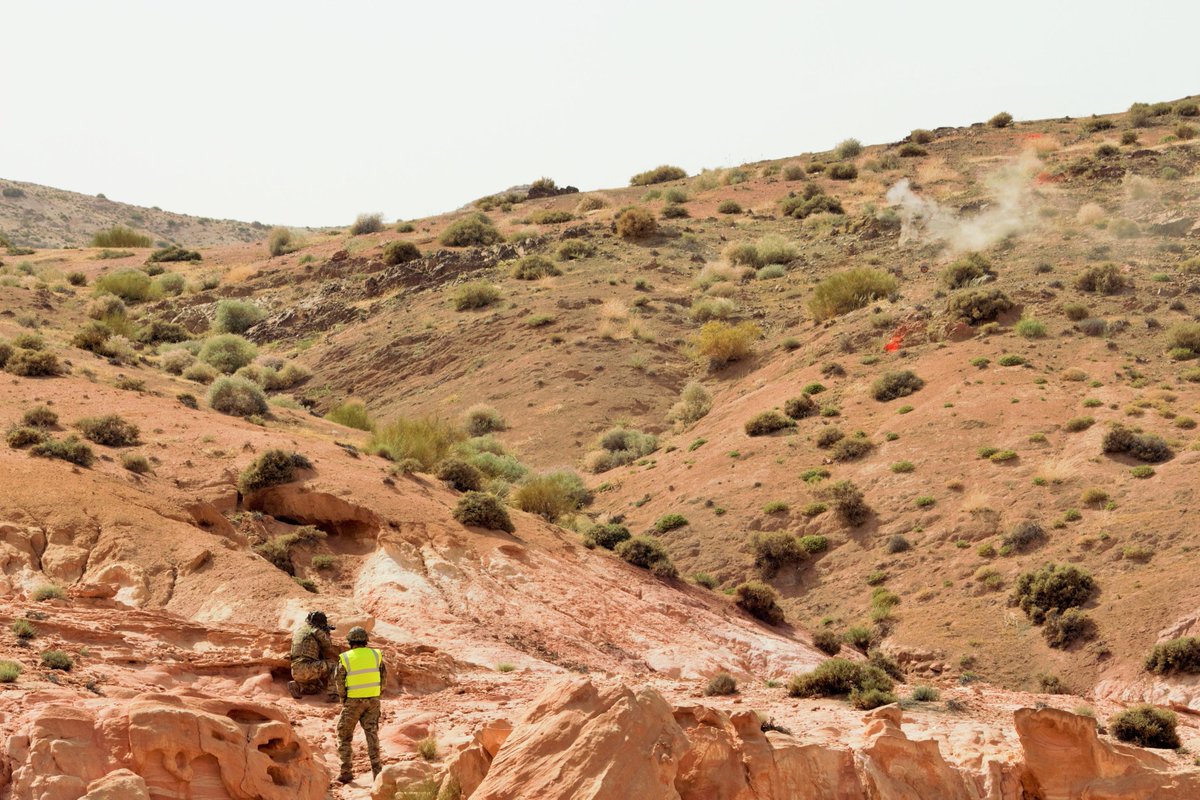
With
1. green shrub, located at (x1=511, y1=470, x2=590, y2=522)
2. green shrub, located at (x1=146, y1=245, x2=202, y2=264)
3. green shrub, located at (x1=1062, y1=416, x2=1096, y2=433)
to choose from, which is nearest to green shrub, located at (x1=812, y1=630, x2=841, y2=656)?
green shrub, located at (x1=511, y1=470, x2=590, y2=522)

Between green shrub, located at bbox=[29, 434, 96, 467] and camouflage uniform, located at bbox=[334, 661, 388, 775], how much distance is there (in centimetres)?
1125

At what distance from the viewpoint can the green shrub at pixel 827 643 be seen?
87.3ft

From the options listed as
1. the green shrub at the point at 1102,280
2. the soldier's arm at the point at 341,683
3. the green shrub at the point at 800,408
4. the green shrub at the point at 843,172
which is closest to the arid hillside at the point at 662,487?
the green shrub at the point at 1102,280

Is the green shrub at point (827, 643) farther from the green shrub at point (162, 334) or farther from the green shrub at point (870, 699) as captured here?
the green shrub at point (162, 334)

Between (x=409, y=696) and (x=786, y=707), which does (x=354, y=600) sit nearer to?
(x=409, y=696)

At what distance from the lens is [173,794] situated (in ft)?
35.3

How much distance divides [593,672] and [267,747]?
917 cm

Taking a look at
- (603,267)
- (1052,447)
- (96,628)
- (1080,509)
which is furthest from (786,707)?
(603,267)

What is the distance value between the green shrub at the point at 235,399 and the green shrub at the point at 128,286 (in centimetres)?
3207

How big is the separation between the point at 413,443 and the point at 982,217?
33.4m

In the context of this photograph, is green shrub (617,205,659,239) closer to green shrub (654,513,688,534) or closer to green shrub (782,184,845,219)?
green shrub (782,184,845,219)

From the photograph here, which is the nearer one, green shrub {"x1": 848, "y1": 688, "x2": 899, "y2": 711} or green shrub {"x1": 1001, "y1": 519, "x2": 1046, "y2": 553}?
green shrub {"x1": 848, "y1": 688, "x2": 899, "y2": 711}

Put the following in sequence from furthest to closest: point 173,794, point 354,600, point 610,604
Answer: point 610,604, point 354,600, point 173,794

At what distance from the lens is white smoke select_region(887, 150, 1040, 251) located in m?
54.3
